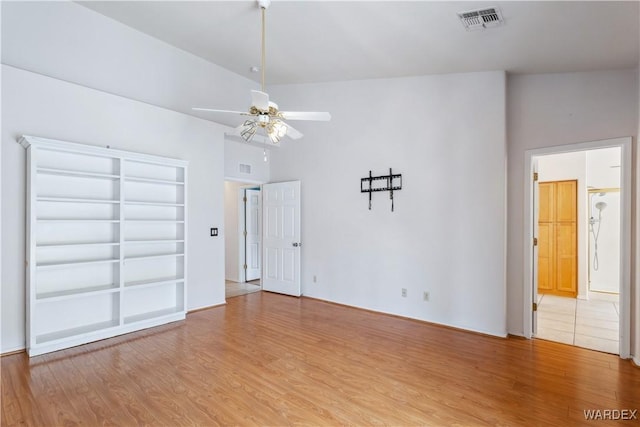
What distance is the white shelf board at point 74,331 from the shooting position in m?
3.38

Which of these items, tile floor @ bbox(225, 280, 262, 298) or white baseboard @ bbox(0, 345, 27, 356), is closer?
white baseboard @ bbox(0, 345, 27, 356)

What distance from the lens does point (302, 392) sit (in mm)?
2631

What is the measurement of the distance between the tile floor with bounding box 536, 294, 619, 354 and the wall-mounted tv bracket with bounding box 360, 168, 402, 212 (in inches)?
104

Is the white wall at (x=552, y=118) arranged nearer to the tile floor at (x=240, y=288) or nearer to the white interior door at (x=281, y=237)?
the white interior door at (x=281, y=237)

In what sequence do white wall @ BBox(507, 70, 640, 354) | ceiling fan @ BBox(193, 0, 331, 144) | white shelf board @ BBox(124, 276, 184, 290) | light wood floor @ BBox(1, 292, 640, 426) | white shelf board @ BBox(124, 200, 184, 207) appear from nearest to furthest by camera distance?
light wood floor @ BBox(1, 292, 640, 426), ceiling fan @ BBox(193, 0, 331, 144), white wall @ BBox(507, 70, 640, 354), white shelf board @ BBox(124, 200, 184, 207), white shelf board @ BBox(124, 276, 184, 290)

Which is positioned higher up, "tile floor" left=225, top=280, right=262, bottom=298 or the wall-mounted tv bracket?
the wall-mounted tv bracket

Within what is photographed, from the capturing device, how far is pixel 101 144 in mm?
3879

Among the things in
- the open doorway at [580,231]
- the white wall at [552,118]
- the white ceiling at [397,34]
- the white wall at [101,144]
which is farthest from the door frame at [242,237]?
the open doorway at [580,231]

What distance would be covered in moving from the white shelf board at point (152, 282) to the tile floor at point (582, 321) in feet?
15.8

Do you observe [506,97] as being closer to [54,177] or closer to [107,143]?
[107,143]

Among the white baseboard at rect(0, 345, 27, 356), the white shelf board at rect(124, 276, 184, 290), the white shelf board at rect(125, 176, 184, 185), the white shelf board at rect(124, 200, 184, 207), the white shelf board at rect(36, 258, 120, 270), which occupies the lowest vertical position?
the white baseboard at rect(0, 345, 27, 356)

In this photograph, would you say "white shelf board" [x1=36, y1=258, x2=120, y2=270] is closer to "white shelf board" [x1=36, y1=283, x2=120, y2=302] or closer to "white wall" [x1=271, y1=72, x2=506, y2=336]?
"white shelf board" [x1=36, y1=283, x2=120, y2=302]

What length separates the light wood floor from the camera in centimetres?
233

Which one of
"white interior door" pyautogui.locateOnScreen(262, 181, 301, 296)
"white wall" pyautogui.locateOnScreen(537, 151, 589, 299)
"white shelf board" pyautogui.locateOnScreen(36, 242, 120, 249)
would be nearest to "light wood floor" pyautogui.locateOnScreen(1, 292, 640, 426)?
"white shelf board" pyautogui.locateOnScreen(36, 242, 120, 249)
